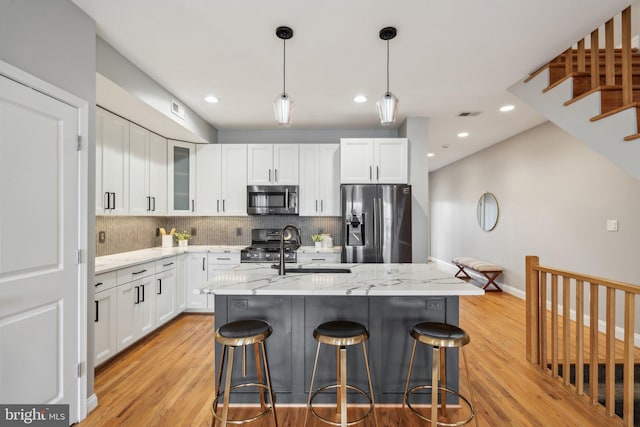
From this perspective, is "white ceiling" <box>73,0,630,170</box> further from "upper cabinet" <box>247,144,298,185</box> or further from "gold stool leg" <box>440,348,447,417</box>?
"gold stool leg" <box>440,348,447,417</box>

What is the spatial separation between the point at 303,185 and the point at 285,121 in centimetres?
238

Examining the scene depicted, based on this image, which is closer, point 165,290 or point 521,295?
point 165,290

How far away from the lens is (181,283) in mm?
4059

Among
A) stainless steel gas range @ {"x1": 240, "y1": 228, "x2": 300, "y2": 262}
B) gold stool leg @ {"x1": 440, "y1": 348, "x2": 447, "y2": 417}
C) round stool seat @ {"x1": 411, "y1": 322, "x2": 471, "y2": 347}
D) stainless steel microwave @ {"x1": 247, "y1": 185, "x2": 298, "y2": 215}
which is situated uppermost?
stainless steel microwave @ {"x1": 247, "y1": 185, "x2": 298, "y2": 215}

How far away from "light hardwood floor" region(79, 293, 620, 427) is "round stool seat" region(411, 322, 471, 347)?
2.20 feet

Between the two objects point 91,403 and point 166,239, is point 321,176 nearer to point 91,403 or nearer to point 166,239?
point 166,239

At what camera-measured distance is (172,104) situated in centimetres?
349

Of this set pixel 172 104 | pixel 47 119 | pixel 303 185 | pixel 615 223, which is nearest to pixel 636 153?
pixel 615 223

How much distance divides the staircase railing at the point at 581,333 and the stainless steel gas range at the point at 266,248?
2.62 meters

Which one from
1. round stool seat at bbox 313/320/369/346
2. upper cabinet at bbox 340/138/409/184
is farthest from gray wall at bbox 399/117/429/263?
round stool seat at bbox 313/320/369/346

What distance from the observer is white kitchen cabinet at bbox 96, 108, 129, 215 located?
120 inches

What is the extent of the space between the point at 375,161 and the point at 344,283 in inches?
97.2

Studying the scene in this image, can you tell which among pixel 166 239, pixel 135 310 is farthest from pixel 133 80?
pixel 166 239

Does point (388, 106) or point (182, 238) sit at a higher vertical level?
point (388, 106)
